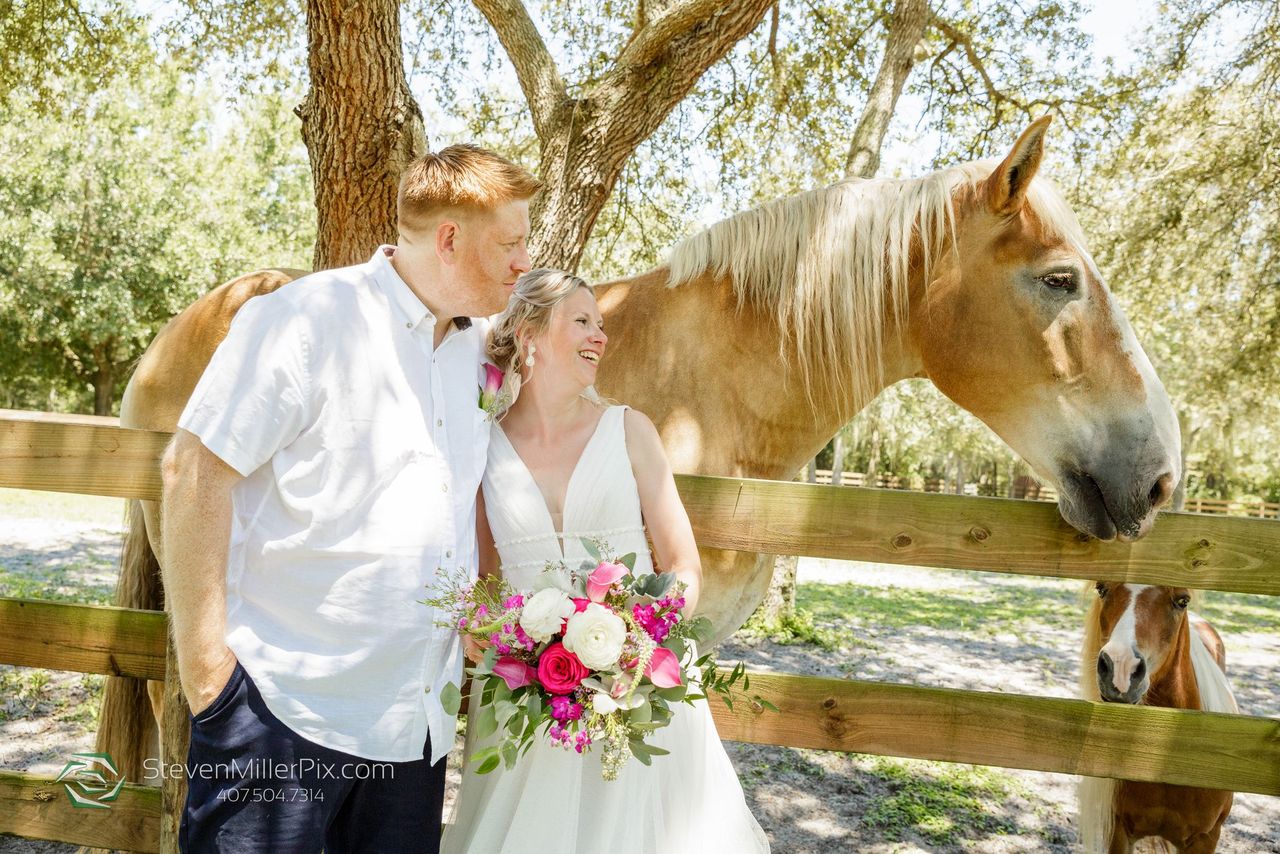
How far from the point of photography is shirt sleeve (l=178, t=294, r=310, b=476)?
1529mm

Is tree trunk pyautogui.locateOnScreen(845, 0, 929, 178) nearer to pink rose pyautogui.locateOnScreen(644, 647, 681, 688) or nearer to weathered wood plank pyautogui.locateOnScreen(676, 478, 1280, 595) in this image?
weathered wood plank pyautogui.locateOnScreen(676, 478, 1280, 595)

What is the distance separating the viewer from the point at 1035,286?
2.46 meters

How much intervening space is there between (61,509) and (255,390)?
624 inches

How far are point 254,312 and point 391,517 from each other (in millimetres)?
493

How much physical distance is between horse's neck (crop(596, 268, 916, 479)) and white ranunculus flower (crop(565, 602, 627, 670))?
1259 millimetres

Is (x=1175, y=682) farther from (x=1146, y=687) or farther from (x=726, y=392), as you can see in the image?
(x=726, y=392)

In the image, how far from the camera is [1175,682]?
3369 millimetres

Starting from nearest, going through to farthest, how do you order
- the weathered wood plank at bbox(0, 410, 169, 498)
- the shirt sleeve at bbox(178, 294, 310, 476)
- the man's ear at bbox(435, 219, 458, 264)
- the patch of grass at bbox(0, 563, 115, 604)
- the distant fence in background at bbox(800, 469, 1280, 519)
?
the shirt sleeve at bbox(178, 294, 310, 476)
the man's ear at bbox(435, 219, 458, 264)
the weathered wood plank at bbox(0, 410, 169, 498)
the patch of grass at bbox(0, 563, 115, 604)
the distant fence in background at bbox(800, 469, 1280, 519)

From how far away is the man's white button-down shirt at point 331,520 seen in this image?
5.20 feet

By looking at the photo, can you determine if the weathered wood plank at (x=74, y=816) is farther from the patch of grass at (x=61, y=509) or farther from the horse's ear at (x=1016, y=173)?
the patch of grass at (x=61, y=509)

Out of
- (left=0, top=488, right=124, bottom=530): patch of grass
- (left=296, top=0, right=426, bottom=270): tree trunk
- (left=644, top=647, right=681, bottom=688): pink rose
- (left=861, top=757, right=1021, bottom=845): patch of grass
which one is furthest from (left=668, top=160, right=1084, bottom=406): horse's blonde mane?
(left=0, top=488, right=124, bottom=530): patch of grass

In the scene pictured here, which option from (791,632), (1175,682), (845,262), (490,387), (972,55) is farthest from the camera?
(972,55)

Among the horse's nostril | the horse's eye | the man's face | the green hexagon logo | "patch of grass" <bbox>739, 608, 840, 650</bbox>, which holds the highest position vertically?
the horse's eye

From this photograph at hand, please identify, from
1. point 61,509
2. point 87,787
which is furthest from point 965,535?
point 61,509
